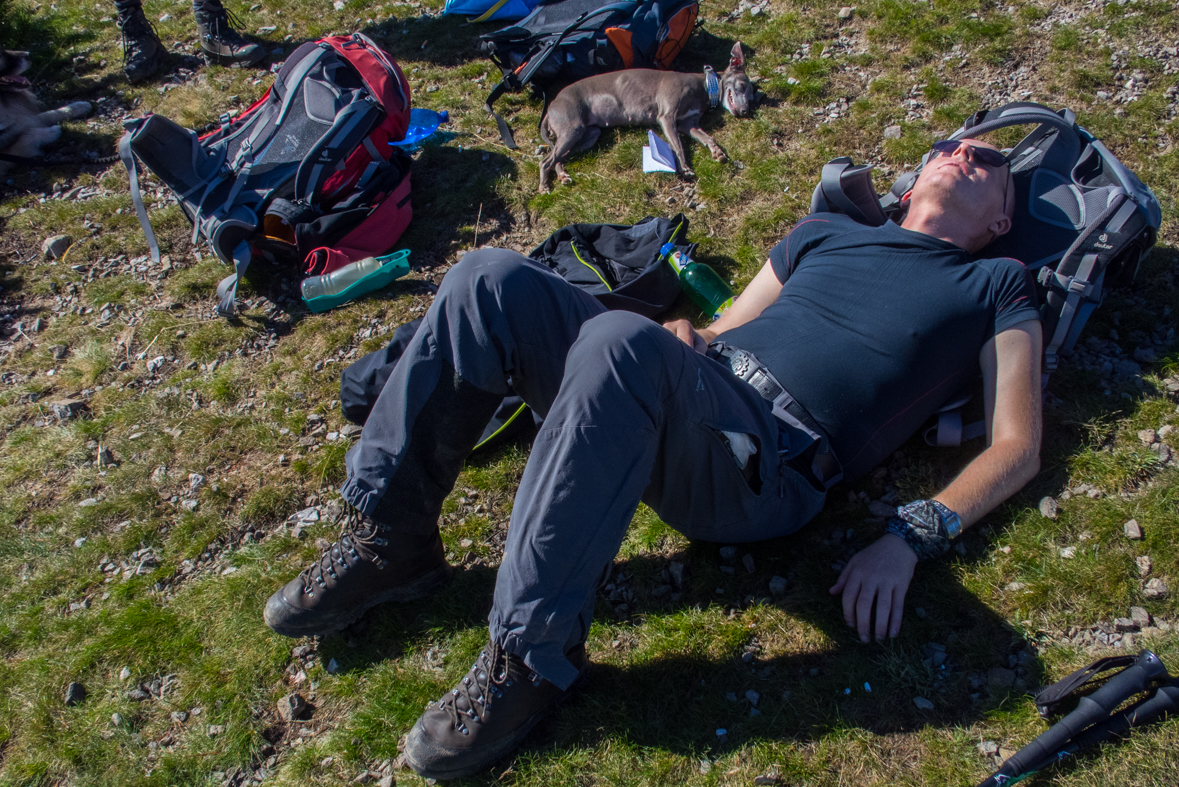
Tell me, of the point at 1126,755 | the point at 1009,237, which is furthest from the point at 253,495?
the point at 1009,237

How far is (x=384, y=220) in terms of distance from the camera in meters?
5.97

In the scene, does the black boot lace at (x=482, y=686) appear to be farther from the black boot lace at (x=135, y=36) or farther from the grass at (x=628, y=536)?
the black boot lace at (x=135, y=36)

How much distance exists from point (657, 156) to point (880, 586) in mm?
4475

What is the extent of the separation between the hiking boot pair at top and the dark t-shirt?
27.3 ft

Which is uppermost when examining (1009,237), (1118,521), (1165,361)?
(1009,237)

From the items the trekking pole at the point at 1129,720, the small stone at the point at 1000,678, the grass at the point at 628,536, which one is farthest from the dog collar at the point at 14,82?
the trekking pole at the point at 1129,720

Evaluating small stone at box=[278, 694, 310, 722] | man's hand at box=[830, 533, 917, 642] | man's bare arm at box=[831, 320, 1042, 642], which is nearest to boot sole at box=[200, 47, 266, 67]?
small stone at box=[278, 694, 310, 722]

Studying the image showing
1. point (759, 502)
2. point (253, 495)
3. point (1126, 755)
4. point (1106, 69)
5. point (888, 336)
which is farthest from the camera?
point (1106, 69)

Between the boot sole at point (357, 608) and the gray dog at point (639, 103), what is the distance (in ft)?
13.5

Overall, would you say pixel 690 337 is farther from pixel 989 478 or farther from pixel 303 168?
pixel 303 168

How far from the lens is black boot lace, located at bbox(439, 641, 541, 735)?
2.71m

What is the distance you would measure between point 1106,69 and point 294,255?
6831mm

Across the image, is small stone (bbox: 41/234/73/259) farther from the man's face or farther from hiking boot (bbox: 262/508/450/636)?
the man's face

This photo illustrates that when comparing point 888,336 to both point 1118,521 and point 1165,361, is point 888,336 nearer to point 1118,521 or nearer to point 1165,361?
point 1118,521
